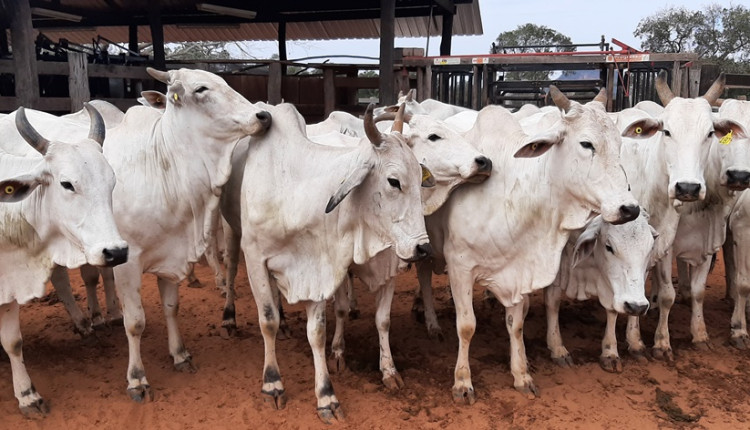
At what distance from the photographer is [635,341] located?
456 centimetres

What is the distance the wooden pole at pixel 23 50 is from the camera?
6492 mm

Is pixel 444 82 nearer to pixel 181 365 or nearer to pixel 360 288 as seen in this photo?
pixel 360 288

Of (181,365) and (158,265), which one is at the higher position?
(158,265)

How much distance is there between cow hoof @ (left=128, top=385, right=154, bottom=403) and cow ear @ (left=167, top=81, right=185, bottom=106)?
173 cm

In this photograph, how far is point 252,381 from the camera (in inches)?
163

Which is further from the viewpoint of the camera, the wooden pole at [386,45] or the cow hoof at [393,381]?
the wooden pole at [386,45]

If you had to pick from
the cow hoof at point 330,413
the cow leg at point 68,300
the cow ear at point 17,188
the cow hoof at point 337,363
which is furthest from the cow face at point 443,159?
the cow leg at point 68,300

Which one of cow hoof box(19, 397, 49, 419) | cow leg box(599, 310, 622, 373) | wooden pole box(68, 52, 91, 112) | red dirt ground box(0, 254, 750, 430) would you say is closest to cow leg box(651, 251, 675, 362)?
red dirt ground box(0, 254, 750, 430)

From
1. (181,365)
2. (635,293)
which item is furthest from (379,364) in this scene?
(635,293)

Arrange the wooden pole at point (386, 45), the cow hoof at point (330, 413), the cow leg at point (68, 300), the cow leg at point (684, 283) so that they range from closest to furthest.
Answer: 1. the cow hoof at point (330, 413)
2. the cow leg at point (68, 300)
3. the cow leg at point (684, 283)
4. the wooden pole at point (386, 45)

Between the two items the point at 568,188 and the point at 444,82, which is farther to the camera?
→ the point at 444,82

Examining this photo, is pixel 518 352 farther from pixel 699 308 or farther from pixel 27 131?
pixel 27 131

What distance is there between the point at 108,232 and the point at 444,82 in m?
6.38

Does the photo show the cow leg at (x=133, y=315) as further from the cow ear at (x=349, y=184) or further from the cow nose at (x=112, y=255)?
the cow ear at (x=349, y=184)
